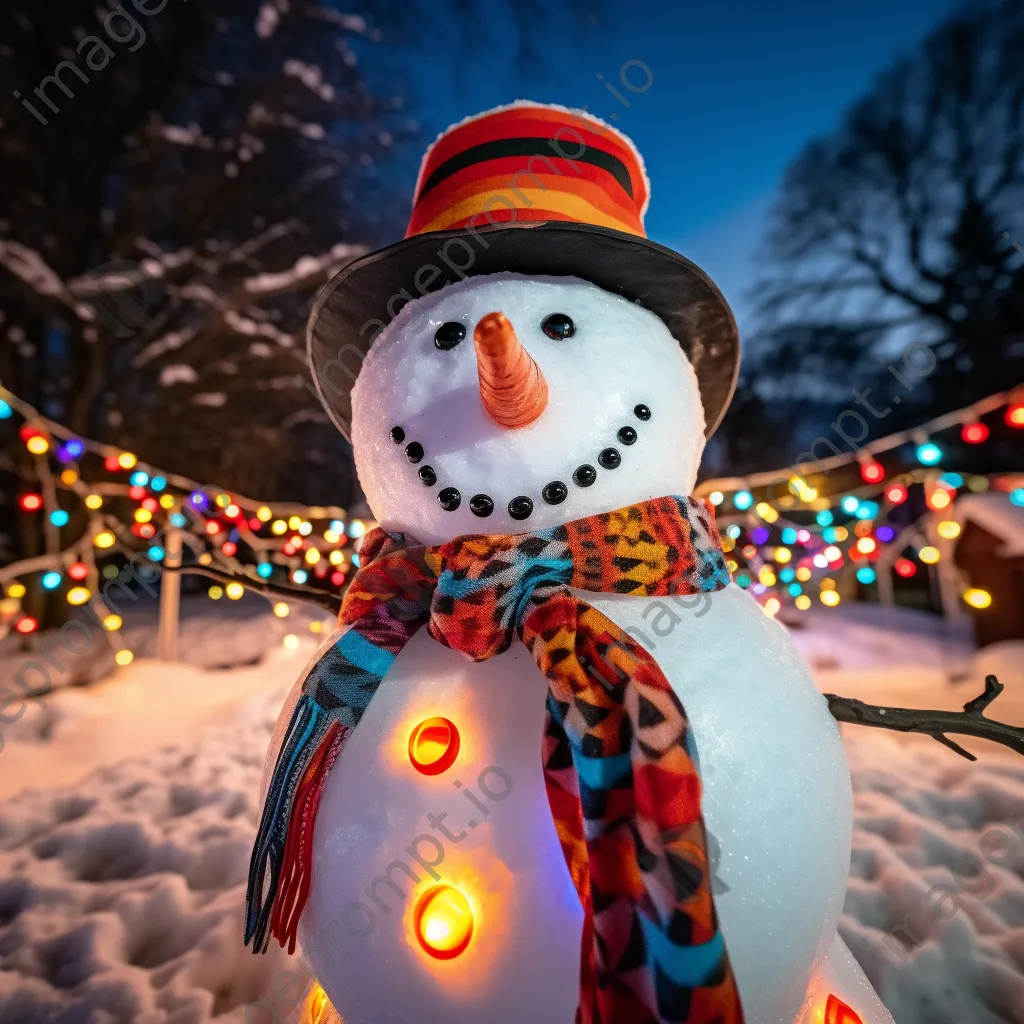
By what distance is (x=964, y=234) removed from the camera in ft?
26.3

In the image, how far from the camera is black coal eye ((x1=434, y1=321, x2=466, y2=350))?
1.15 metres

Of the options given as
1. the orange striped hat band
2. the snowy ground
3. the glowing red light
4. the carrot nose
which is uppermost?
the glowing red light

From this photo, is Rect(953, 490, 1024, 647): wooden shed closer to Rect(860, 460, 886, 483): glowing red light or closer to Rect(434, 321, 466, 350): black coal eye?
Rect(860, 460, 886, 483): glowing red light

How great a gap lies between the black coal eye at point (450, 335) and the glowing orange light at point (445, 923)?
89 centimetres

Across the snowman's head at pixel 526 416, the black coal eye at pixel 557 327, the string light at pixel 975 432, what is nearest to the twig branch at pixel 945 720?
the snowman's head at pixel 526 416

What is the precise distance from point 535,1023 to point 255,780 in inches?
90.4

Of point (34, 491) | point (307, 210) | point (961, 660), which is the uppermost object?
point (307, 210)

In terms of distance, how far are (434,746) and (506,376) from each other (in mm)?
586

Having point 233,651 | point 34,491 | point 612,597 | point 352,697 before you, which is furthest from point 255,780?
point 233,651

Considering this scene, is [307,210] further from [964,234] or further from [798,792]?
[964,234]

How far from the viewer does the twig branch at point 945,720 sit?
1042mm

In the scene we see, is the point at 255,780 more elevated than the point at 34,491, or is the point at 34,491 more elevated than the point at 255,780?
the point at 34,491

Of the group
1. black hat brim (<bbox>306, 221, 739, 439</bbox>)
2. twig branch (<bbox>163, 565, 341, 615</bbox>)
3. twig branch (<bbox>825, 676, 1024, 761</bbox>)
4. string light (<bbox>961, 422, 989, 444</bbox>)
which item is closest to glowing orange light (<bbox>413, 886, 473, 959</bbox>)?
twig branch (<bbox>825, 676, 1024, 761</bbox>)

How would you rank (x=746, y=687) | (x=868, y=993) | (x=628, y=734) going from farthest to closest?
(x=868, y=993)
(x=746, y=687)
(x=628, y=734)
